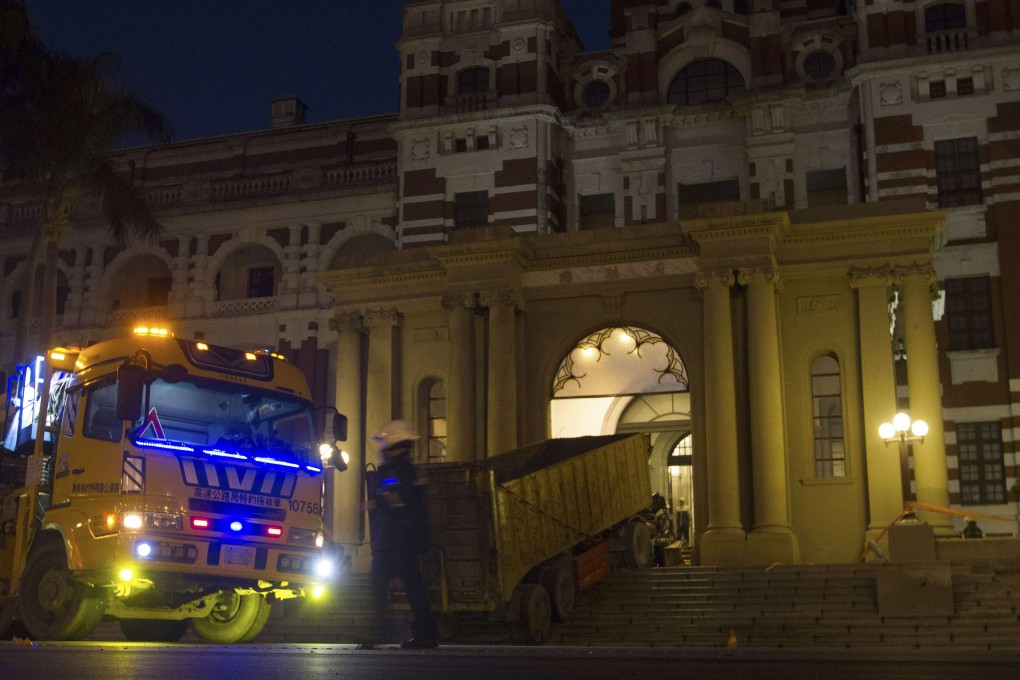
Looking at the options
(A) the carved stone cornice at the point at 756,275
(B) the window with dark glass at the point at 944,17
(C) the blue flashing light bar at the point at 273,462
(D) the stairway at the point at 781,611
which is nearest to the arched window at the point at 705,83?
(B) the window with dark glass at the point at 944,17

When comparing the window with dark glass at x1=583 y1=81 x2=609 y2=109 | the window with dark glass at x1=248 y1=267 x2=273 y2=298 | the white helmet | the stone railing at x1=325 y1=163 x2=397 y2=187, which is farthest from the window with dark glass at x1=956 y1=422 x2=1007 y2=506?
the white helmet

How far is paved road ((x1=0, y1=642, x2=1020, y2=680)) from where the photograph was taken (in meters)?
8.73

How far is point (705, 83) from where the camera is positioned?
40.2 metres

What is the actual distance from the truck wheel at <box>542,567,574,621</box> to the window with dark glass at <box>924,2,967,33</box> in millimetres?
25086

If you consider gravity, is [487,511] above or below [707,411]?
below

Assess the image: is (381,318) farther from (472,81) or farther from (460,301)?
(472,81)

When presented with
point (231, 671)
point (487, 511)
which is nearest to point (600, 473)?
point (487, 511)

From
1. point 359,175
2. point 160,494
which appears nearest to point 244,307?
point 359,175

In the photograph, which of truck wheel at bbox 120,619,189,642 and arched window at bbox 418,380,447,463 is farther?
arched window at bbox 418,380,447,463

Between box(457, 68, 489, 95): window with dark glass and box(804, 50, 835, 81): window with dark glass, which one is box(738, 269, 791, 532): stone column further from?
box(457, 68, 489, 95): window with dark glass

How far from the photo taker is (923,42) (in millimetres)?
36281

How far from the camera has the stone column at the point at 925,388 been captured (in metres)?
26.3

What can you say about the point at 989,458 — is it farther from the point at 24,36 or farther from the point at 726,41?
the point at 24,36

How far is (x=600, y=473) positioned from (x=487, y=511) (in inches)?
200
